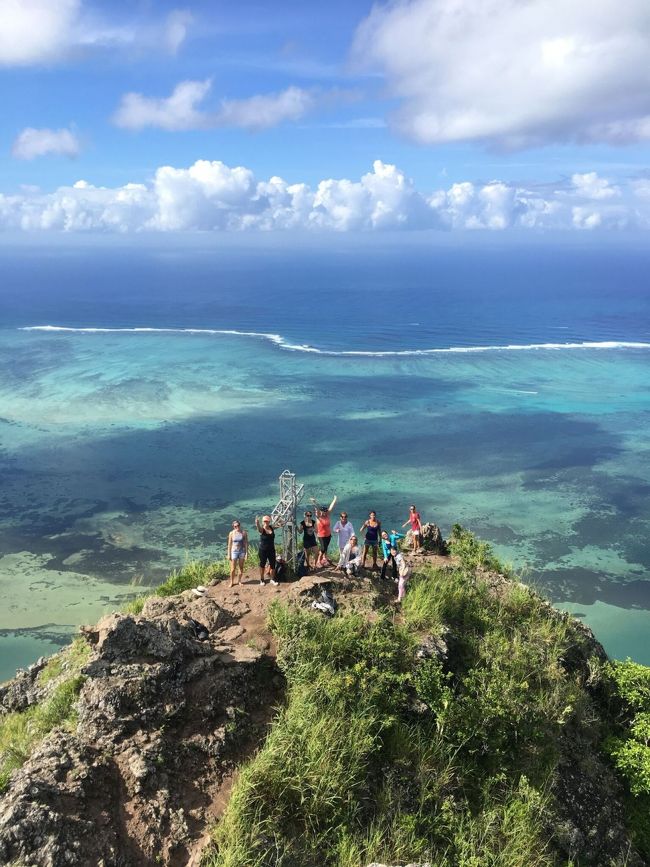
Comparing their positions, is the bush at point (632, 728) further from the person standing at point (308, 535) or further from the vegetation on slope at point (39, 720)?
the vegetation on slope at point (39, 720)

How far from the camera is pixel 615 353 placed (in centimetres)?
7181

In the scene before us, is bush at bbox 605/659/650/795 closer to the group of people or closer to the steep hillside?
the steep hillside

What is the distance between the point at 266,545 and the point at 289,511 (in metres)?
0.84

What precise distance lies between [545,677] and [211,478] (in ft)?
88.8

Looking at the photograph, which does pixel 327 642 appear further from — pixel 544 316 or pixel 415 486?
pixel 544 316

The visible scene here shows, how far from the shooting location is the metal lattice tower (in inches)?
510

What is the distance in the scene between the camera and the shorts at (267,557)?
12708 mm

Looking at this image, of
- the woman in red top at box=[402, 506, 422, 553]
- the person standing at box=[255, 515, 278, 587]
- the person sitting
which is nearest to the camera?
the person standing at box=[255, 515, 278, 587]

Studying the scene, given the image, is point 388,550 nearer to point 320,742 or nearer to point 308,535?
point 308,535

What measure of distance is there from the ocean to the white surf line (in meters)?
0.49

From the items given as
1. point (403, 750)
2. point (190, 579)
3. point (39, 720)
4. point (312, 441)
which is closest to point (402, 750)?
point (403, 750)

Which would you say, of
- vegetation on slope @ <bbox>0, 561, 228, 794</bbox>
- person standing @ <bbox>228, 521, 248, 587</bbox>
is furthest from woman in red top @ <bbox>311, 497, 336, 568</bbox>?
vegetation on slope @ <bbox>0, 561, 228, 794</bbox>

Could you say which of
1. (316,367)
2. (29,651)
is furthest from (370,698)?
(316,367)

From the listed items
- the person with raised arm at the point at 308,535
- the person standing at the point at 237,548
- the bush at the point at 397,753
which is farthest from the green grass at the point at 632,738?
the person standing at the point at 237,548
